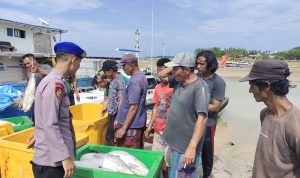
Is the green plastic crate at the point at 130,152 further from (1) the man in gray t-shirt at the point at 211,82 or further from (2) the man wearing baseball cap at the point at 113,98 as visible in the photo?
(1) the man in gray t-shirt at the point at 211,82

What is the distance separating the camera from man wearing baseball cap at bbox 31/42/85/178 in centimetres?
200

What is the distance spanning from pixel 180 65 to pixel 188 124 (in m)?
0.56

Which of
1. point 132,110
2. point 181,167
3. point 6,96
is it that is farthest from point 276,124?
point 6,96

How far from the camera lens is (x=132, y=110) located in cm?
351

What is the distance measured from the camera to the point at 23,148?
8.43ft

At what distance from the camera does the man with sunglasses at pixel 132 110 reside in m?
3.51

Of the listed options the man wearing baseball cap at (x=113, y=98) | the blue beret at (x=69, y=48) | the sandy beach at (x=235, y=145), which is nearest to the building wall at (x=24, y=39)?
the sandy beach at (x=235, y=145)

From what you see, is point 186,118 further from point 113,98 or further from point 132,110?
point 113,98

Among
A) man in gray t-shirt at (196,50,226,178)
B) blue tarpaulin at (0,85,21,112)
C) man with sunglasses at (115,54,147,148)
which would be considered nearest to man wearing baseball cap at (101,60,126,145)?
man with sunglasses at (115,54,147,148)

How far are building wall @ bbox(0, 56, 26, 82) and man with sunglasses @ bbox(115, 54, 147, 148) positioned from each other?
13.9 meters

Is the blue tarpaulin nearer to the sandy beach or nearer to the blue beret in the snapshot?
the sandy beach

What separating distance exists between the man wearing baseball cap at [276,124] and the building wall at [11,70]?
16.0m

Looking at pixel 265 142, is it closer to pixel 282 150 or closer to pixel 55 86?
pixel 282 150

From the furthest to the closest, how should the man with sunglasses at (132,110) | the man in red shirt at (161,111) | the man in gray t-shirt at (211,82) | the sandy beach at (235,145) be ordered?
the sandy beach at (235,145) < the man in red shirt at (161,111) < the man with sunglasses at (132,110) < the man in gray t-shirt at (211,82)
